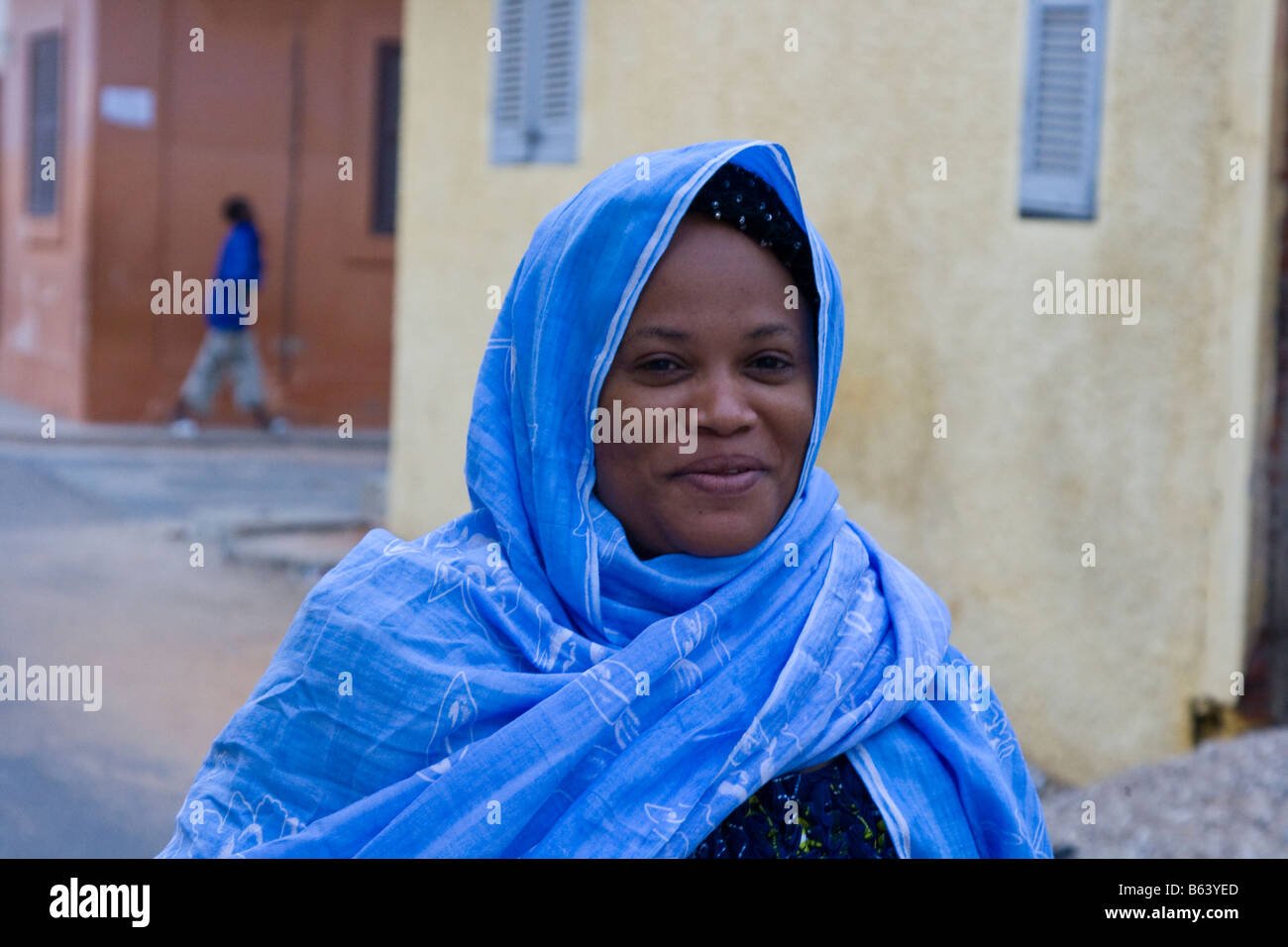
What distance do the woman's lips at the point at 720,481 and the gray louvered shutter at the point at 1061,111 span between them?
374 cm

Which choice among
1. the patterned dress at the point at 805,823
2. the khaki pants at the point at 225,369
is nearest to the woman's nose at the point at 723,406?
the patterned dress at the point at 805,823

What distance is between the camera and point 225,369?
534 inches

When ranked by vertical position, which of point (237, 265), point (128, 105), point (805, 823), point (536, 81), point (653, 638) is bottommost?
point (805, 823)

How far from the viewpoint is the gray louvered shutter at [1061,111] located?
5.28 m

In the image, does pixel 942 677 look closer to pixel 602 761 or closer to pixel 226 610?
pixel 602 761

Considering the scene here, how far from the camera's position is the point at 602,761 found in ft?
6.00

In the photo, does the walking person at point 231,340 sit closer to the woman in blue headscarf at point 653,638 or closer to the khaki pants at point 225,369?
the khaki pants at point 225,369

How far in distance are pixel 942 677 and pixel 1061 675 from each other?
146 inches

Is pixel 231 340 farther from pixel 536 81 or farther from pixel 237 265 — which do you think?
pixel 536 81

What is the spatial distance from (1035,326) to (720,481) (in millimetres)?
3783

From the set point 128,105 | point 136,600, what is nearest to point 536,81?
point 136,600

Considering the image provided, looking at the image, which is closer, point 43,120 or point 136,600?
point 136,600
